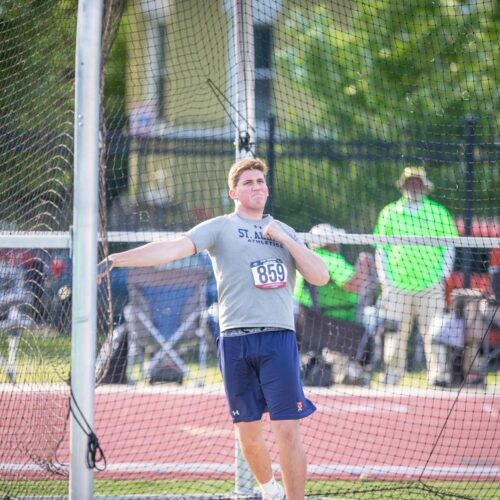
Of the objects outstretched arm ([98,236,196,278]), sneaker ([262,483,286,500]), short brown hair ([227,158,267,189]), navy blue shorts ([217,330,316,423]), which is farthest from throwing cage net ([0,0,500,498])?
navy blue shorts ([217,330,316,423])

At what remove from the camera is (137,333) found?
34.0 feet

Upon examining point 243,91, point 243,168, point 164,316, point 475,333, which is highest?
point 243,91

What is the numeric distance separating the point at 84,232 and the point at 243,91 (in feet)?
7.57

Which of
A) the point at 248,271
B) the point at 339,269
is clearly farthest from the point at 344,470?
the point at 339,269

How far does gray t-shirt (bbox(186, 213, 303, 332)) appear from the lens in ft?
17.7

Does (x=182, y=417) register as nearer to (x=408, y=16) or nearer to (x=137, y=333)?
(x=137, y=333)

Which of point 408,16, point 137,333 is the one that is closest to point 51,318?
point 137,333

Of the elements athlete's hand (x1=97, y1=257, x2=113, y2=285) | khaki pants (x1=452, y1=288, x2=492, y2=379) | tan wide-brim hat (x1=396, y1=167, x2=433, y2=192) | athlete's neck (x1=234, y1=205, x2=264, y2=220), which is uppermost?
tan wide-brim hat (x1=396, y1=167, x2=433, y2=192)

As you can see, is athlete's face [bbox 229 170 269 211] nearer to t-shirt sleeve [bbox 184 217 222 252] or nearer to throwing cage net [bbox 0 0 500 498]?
t-shirt sleeve [bbox 184 217 222 252]

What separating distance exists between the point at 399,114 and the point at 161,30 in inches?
195

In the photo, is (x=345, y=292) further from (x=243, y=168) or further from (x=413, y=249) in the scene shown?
(x=243, y=168)

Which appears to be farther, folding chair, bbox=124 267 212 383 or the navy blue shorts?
folding chair, bbox=124 267 212 383

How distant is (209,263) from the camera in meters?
10.1

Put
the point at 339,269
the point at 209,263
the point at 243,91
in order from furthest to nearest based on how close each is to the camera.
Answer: the point at 209,263 < the point at 339,269 < the point at 243,91
